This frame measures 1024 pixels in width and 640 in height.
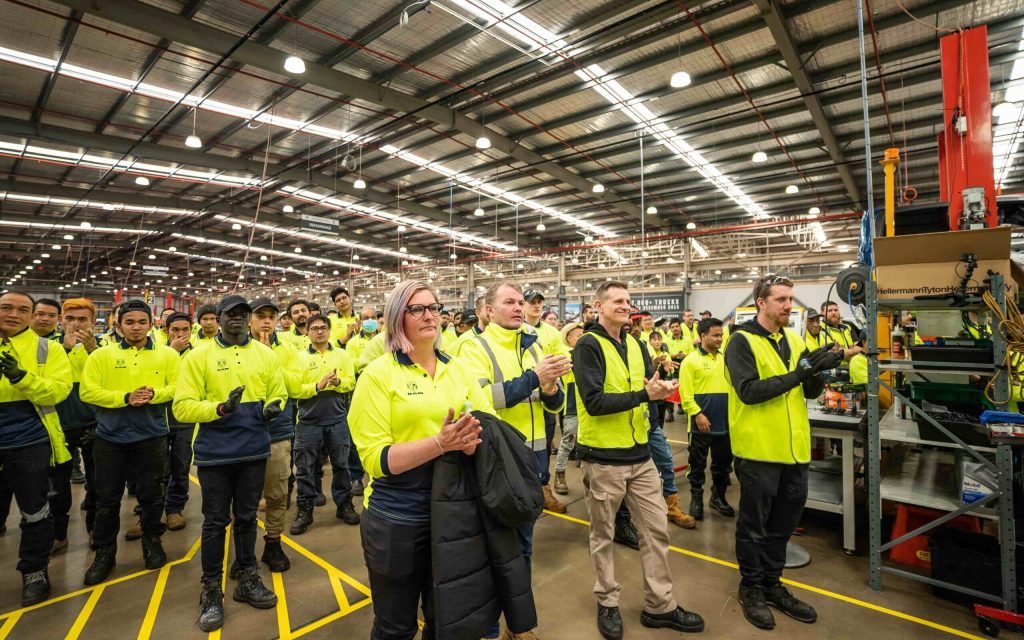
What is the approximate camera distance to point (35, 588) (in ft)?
10.2

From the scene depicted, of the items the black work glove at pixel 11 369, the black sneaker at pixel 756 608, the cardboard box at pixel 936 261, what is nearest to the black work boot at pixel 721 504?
the black sneaker at pixel 756 608

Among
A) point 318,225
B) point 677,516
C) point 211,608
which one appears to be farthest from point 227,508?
point 318,225

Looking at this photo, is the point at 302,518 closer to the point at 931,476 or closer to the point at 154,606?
the point at 154,606

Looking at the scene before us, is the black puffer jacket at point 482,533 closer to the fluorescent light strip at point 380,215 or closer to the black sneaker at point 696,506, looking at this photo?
the black sneaker at point 696,506

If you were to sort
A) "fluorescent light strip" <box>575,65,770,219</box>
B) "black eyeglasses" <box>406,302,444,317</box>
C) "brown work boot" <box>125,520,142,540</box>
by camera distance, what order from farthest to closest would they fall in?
1. "fluorescent light strip" <box>575,65,770,219</box>
2. "brown work boot" <box>125,520,142,540</box>
3. "black eyeglasses" <box>406,302,444,317</box>

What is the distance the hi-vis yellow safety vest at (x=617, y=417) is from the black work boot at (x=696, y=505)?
228 centimetres

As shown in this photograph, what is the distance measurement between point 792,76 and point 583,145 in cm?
396

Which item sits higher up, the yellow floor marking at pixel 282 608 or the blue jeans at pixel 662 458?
the blue jeans at pixel 662 458

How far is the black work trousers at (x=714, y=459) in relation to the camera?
14.9ft

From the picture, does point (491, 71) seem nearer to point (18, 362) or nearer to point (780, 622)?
point (18, 362)

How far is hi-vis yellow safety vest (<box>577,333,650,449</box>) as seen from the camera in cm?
271

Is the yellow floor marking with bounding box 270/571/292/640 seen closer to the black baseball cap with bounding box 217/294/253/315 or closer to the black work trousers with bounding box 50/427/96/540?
the black work trousers with bounding box 50/427/96/540

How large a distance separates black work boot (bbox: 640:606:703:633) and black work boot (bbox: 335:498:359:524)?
2827 millimetres

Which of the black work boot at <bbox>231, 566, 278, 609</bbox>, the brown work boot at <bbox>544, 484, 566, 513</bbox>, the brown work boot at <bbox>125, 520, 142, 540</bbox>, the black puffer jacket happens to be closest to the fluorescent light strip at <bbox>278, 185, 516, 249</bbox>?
the brown work boot at <bbox>125, 520, 142, 540</bbox>
